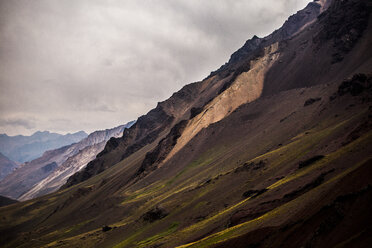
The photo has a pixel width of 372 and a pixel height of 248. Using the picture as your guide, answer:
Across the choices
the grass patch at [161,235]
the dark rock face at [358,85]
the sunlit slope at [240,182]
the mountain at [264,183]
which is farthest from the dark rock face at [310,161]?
the dark rock face at [358,85]

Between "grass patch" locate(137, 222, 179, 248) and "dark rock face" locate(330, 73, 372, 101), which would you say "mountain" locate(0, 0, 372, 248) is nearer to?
"dark rock face" locate(330, 73, 372, 101)

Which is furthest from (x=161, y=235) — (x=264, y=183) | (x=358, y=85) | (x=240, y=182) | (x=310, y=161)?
(x=358, y=85)

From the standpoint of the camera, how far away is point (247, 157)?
4673 inches

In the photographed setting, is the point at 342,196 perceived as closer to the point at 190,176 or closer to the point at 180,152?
the point at 190,176

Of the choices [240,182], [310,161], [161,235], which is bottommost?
[161,235]

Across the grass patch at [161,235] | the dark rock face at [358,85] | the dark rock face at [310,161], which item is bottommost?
the grass patch at [161,235]

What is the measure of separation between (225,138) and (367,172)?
14559cm

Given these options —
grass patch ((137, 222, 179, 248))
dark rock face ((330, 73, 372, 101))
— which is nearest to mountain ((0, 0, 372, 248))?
dark rock face ((330, 73, 372, 101))

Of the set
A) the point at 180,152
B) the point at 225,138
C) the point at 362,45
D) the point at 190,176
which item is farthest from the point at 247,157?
the point at 362,45

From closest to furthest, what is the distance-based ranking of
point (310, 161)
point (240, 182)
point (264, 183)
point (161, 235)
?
1. point (310, 161)
2. point (264, 183)
3. point (161, 235)
4. point (240, 182)

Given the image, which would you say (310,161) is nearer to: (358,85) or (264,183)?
(264,183)

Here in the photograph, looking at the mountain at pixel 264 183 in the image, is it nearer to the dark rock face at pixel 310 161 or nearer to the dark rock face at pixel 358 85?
the dark rock face at pixel 310 161

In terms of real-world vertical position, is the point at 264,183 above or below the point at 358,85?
below

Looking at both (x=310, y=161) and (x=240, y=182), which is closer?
(x=310, y=161)
